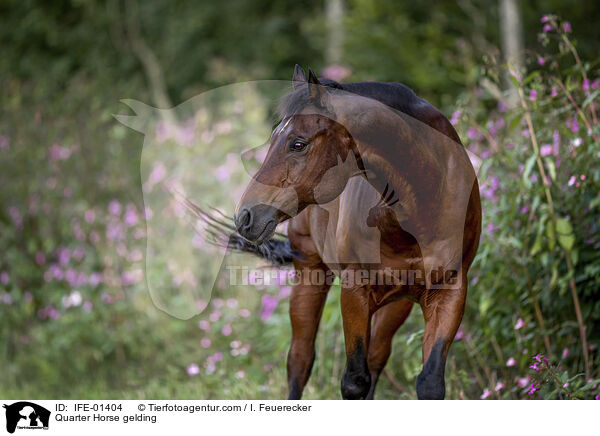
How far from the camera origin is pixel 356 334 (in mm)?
2723

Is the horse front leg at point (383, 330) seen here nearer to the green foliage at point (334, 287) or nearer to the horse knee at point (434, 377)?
the green foliage at point (334, 287)

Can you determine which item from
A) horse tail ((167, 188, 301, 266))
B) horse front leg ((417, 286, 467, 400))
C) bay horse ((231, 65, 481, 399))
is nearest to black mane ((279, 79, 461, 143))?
bay horse ((231, 65, 481, 399))

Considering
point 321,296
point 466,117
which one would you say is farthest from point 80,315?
point 466,117

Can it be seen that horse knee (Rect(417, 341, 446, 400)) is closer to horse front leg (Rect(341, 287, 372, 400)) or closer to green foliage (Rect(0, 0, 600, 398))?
horse front leg (Rect(341, 287, 372, 400))

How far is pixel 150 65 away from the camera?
1388 cm

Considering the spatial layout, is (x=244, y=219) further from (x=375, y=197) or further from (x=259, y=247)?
(x=259, y=247)

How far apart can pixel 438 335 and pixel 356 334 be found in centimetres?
35

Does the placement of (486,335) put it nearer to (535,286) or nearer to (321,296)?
(535,286)

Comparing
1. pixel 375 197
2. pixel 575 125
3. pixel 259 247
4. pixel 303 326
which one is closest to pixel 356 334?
pixel 375 197

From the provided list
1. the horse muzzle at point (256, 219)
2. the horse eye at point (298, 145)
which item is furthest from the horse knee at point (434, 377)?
the horse eye at point (298, 145)

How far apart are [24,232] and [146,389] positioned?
238 centimetres

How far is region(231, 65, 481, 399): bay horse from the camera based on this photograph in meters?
2.34

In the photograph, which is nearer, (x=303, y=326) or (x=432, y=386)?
(x=432, y=386)
